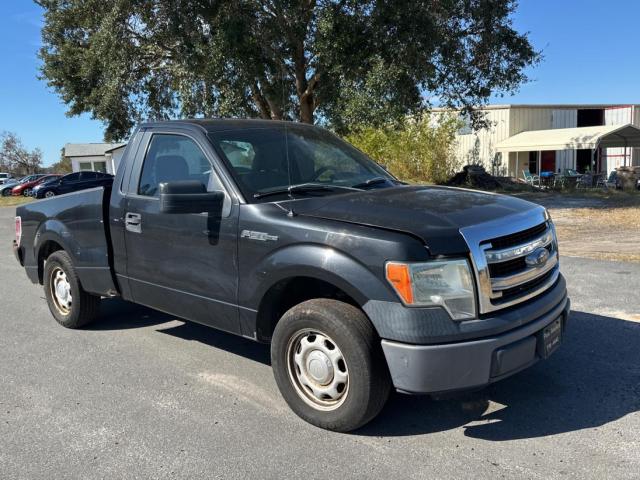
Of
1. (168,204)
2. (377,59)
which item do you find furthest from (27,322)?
(377,59)

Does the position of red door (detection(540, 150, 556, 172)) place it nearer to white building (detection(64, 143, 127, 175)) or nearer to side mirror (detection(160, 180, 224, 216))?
side mirror (detection(160, 180, 224, 216))

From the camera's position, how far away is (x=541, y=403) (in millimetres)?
3832

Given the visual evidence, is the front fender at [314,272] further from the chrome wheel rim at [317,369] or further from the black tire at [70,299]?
the black tire at [70,299]

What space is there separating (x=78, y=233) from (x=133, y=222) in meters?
0.99

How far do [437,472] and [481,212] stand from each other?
1.52m

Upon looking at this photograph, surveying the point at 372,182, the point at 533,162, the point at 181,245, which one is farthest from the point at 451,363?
the point at 533,162

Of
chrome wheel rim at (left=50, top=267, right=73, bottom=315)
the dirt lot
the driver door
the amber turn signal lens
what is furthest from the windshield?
the dirt lot

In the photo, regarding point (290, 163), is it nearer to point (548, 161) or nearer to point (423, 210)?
point (423, 210)

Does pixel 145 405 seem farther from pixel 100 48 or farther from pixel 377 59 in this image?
pixel 100 48

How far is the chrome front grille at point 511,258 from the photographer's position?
318cm

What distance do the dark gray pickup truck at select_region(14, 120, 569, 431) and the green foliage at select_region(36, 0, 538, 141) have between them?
10581mm

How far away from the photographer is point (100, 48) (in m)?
16.4

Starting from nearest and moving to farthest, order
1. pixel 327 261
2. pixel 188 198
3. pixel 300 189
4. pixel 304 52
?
pixel 327 261 → pixel 188 198 → pixel 300 189 → pixel 304 52

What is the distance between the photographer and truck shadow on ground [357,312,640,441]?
11.6ft
